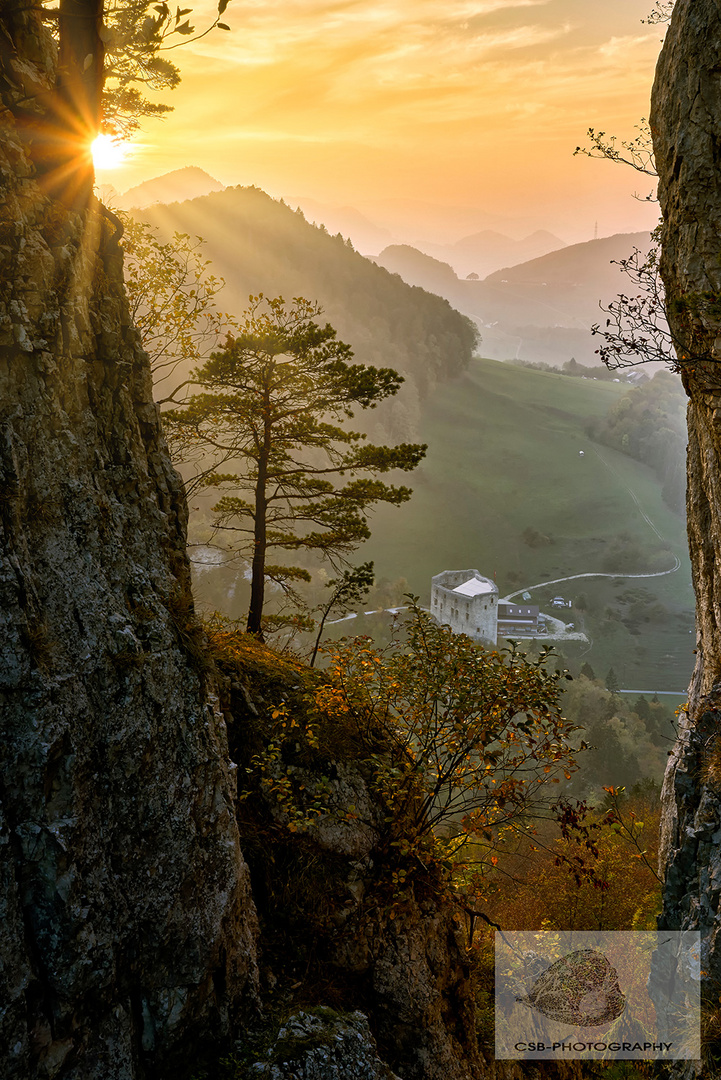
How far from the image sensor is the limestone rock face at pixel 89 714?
16.1ft

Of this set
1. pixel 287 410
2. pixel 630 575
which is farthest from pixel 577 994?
pixel 630 575

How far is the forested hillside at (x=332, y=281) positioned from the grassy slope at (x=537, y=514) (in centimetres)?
1188

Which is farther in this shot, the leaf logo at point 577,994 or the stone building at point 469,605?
the stone building at point 469,605

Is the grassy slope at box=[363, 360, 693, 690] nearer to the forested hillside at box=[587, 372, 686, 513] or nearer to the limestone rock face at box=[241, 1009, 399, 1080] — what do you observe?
the forested hillside at box=[587, 372, 686, 513]

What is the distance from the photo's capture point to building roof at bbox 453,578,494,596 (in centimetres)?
7294

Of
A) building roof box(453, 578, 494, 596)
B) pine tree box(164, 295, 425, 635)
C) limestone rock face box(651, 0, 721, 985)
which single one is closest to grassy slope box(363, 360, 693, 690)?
building roof box(453, 578, 494, 596)

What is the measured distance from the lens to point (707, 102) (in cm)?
1011

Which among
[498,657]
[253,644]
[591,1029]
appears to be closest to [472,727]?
[498,657]

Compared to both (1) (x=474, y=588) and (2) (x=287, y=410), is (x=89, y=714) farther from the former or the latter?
(1) (x=474, y=588)

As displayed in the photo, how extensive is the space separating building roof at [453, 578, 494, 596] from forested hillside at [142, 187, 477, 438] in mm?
81032

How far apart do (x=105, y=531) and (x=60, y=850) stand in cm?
288

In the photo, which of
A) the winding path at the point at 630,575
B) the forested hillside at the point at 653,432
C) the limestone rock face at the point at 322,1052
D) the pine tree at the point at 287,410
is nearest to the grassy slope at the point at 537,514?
the winding path at the point at 630,575

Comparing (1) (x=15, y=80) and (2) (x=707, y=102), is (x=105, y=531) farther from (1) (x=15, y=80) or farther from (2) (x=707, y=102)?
(2) (x=707, y=102)

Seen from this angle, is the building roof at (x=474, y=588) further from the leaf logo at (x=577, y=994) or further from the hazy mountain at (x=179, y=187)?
the hazy mountain at (x=179, y=187)
